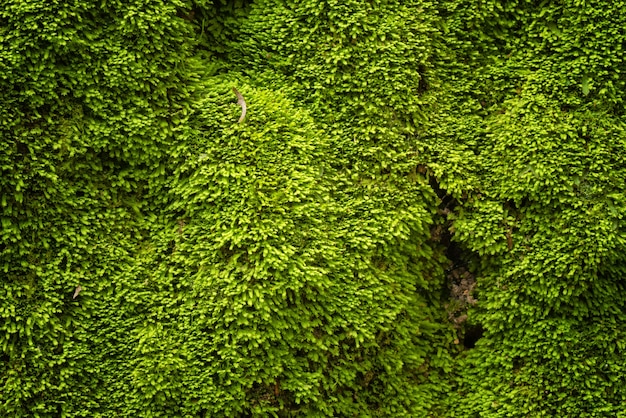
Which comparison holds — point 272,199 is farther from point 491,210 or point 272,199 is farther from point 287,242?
point 491,210

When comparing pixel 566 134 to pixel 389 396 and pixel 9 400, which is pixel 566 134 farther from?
pixel 9 400

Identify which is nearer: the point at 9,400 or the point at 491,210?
the point at 9,400

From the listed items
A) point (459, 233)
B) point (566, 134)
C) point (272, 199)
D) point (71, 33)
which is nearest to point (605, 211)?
point (566, 134)

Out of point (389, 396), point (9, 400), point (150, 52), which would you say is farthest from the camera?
point (389, 396)

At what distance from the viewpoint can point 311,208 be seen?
2430mm

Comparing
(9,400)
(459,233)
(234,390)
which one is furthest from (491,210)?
(9,400)

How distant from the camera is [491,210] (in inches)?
102

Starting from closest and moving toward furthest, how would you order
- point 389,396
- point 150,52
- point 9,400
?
point 9,400 → point 150,52 → point 389,396

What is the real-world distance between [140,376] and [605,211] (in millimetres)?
1940

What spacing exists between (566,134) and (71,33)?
1.99 meters

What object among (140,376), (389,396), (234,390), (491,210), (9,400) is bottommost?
(9,400)

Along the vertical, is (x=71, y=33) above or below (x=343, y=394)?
above

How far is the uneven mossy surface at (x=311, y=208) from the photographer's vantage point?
2.33 metres

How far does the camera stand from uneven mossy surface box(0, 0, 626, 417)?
233cm
